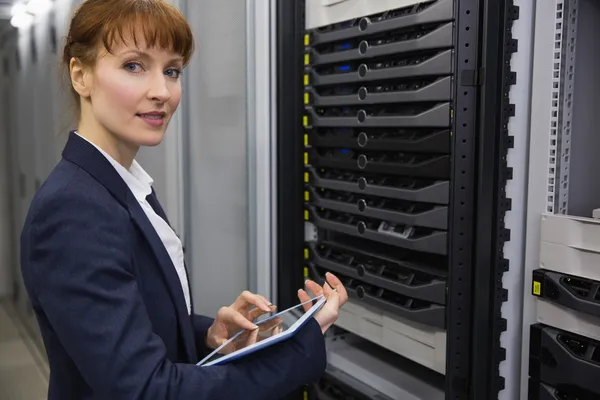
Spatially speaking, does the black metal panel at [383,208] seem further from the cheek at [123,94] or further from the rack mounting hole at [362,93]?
the cheek at [123,94]

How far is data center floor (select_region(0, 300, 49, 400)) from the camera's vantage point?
66.6 inches

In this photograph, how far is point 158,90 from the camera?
0.89 m

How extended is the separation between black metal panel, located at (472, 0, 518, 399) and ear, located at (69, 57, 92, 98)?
92 cm

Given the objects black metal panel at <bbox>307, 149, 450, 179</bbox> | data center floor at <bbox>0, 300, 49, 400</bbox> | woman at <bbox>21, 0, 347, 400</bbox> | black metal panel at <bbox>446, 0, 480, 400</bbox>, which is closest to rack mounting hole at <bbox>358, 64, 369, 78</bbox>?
black metal panel at <bbox>307, 149, 450, 179</bbox>

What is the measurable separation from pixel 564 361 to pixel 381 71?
0.89m

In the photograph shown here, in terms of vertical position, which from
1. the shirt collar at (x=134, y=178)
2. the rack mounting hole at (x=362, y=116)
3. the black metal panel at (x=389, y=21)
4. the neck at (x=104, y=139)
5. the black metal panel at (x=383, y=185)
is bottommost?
the black metal panel at (x=383, y=185)

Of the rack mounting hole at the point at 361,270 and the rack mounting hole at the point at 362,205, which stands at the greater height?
the rack mounting hole at the point at 362,205

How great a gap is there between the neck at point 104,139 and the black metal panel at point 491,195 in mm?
877

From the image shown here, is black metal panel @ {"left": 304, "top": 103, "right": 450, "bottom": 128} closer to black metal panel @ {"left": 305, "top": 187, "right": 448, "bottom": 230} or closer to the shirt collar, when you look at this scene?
black metal panel @ {"left": 305, "top": 187, "right": 448, "bottom": 230}

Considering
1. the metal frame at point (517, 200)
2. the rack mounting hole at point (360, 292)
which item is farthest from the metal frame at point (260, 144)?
the metal frame at point (517, 200)

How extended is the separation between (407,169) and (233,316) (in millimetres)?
806

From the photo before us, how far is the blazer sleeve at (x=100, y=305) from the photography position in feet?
2.49

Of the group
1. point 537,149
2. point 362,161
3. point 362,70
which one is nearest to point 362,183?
point 362,161

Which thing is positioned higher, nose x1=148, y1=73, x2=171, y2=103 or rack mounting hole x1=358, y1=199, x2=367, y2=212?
nose x1=148, y1=73, x2=171, y2=103
